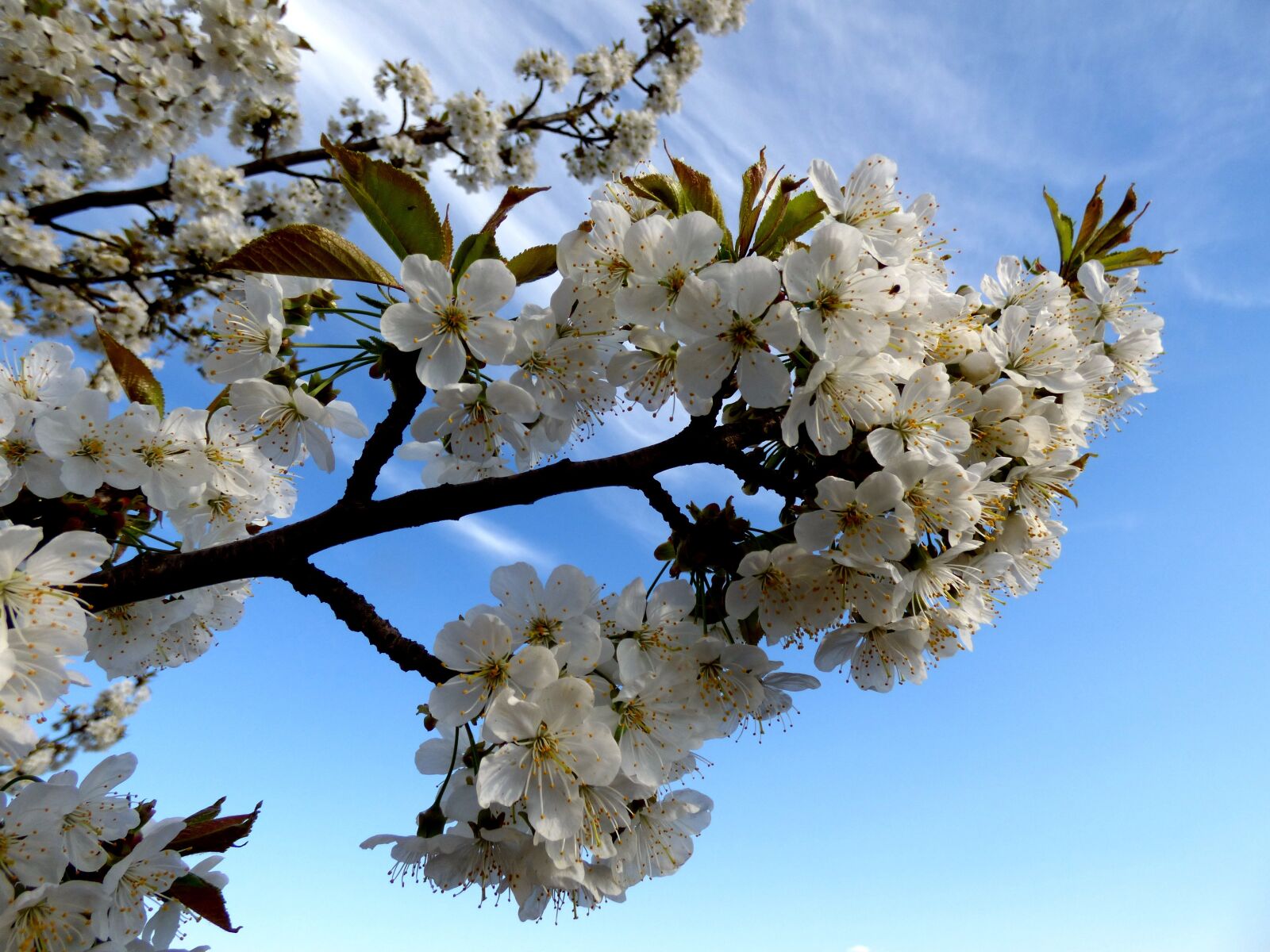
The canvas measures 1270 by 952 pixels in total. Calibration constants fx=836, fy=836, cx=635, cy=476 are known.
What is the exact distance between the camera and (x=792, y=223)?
177 cm

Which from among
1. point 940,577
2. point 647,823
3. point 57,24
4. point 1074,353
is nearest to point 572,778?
point 647,823

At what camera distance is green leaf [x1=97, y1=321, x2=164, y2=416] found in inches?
82.6

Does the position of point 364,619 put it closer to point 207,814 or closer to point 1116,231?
point 207,814

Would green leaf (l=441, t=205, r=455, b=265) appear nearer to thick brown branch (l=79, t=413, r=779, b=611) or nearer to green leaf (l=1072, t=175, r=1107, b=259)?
thick brown branch (l=79, t=413, r=779, b=611)

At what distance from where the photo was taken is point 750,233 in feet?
5.72

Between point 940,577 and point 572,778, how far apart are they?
2.88 ft

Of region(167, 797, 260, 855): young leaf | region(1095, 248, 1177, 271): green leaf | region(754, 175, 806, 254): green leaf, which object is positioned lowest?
region(167, 797, 260, 855): young leaf

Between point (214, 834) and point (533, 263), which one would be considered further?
point (214, 834)

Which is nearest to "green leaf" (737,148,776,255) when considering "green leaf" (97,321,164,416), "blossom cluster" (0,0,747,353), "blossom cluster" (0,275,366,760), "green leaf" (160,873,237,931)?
"blossom cluster" (0,275,366,760)

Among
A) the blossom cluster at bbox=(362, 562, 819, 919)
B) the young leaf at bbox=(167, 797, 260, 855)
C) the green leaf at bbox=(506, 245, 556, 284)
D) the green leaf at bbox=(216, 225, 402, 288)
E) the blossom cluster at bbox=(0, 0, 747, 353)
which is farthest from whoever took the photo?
the blossom cluster at bbox=(0, 0, 747, 353)

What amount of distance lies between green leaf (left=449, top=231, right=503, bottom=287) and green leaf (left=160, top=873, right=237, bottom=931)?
159 cm

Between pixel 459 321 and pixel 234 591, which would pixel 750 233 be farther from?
pixel 234 591

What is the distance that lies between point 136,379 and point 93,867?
1.15 m

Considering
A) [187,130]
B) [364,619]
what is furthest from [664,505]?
[187,130]
